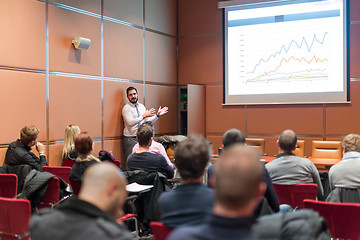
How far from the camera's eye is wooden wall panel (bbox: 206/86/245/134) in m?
8.55

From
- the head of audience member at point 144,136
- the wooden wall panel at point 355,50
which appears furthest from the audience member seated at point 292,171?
the wooden wall panel at point 355,50

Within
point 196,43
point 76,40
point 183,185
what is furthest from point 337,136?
point 183,185

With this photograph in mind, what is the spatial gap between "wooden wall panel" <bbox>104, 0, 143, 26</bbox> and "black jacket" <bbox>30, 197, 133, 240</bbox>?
6.01 m

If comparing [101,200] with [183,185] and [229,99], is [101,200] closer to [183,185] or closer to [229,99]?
[183,185]

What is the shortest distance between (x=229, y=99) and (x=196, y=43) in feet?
4.98

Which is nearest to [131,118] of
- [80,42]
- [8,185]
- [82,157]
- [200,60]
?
[80,42]

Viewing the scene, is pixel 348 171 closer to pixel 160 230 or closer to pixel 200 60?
pixel 160 230

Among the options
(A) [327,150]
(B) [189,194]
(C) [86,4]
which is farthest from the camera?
(C) [86,4]

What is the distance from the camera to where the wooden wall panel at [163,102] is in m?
8.22

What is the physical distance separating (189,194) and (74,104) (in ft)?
15.6

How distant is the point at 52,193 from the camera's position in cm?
378

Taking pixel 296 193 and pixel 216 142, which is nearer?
pixel 296 193

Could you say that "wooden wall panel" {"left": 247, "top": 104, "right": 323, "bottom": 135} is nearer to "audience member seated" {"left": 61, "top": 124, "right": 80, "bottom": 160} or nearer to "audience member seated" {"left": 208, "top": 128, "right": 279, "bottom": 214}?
"audience member seated" {"left": 61, "top": 124, "right": 80, "bottom": 160}

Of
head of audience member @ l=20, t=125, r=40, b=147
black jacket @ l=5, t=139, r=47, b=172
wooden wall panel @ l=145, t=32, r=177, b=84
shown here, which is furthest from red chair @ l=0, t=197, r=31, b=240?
wooden wall panel @ l=145, t=32, r=177, b=84
